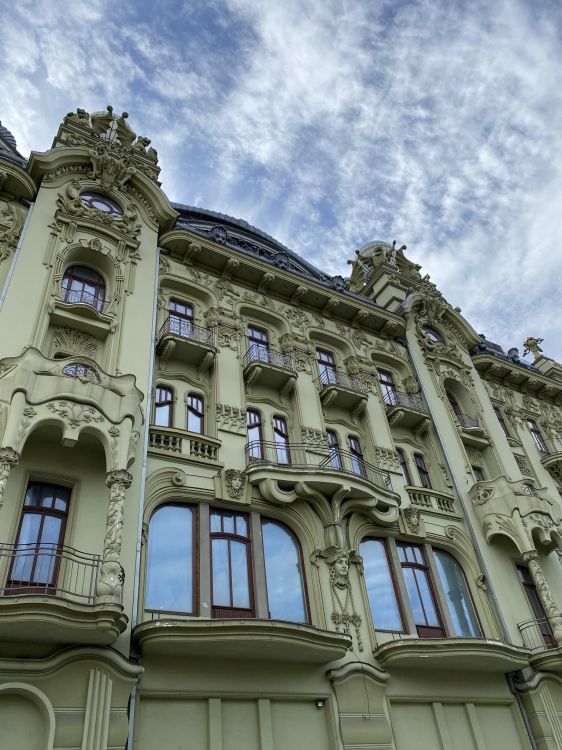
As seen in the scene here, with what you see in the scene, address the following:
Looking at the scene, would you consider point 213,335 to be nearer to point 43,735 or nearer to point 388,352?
point 388,352

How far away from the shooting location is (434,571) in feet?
48.9

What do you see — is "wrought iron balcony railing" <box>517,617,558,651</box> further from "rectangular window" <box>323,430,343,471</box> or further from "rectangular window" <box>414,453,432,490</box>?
"rectangular window" <box>323,430,343,471</box>

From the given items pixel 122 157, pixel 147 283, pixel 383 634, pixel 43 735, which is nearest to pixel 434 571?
pixel 383 634

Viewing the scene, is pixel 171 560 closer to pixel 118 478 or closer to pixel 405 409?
pixel 118 478

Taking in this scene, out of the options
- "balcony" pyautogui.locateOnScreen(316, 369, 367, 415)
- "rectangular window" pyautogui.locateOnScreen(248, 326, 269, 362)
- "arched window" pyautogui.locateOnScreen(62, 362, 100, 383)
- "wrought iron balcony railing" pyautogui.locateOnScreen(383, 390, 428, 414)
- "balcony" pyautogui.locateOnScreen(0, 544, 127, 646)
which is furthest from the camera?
"wrought iron balcony railing" pyautogui.locateOnScreen(383, 390, 428, 414)

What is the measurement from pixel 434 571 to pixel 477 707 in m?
3.22

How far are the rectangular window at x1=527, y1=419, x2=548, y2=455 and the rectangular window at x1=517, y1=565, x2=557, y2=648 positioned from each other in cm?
Result: 873

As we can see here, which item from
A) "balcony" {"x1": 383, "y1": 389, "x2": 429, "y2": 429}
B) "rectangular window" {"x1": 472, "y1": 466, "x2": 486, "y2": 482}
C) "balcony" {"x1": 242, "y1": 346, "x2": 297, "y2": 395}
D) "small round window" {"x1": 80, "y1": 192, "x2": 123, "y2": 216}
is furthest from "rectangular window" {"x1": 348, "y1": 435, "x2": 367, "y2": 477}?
"small round window" {"x1": 80, "y1": 192, "x2": 123, "y2": 216}

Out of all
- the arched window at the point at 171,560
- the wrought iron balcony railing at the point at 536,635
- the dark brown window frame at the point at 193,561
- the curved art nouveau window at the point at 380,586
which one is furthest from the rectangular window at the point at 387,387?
the arched window at the point at 171,560

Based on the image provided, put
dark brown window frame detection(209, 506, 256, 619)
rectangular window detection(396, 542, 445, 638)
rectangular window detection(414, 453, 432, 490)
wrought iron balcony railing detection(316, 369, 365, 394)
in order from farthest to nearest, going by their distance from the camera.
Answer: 1. rectangular window detection(414, 453, 432, 490)
2. wrought iron balcony railing detection(316, 369, 365, 394)
3. rectangular window detection(396, 542, 445, 638)
4. dark brown window frame detection(209, 506, 256, 619)

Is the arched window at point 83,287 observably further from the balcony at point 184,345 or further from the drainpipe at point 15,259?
the balcony at point 184,345

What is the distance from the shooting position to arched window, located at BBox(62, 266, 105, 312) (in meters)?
14.7

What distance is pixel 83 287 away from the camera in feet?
50.5

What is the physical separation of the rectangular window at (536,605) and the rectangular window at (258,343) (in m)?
10.1
